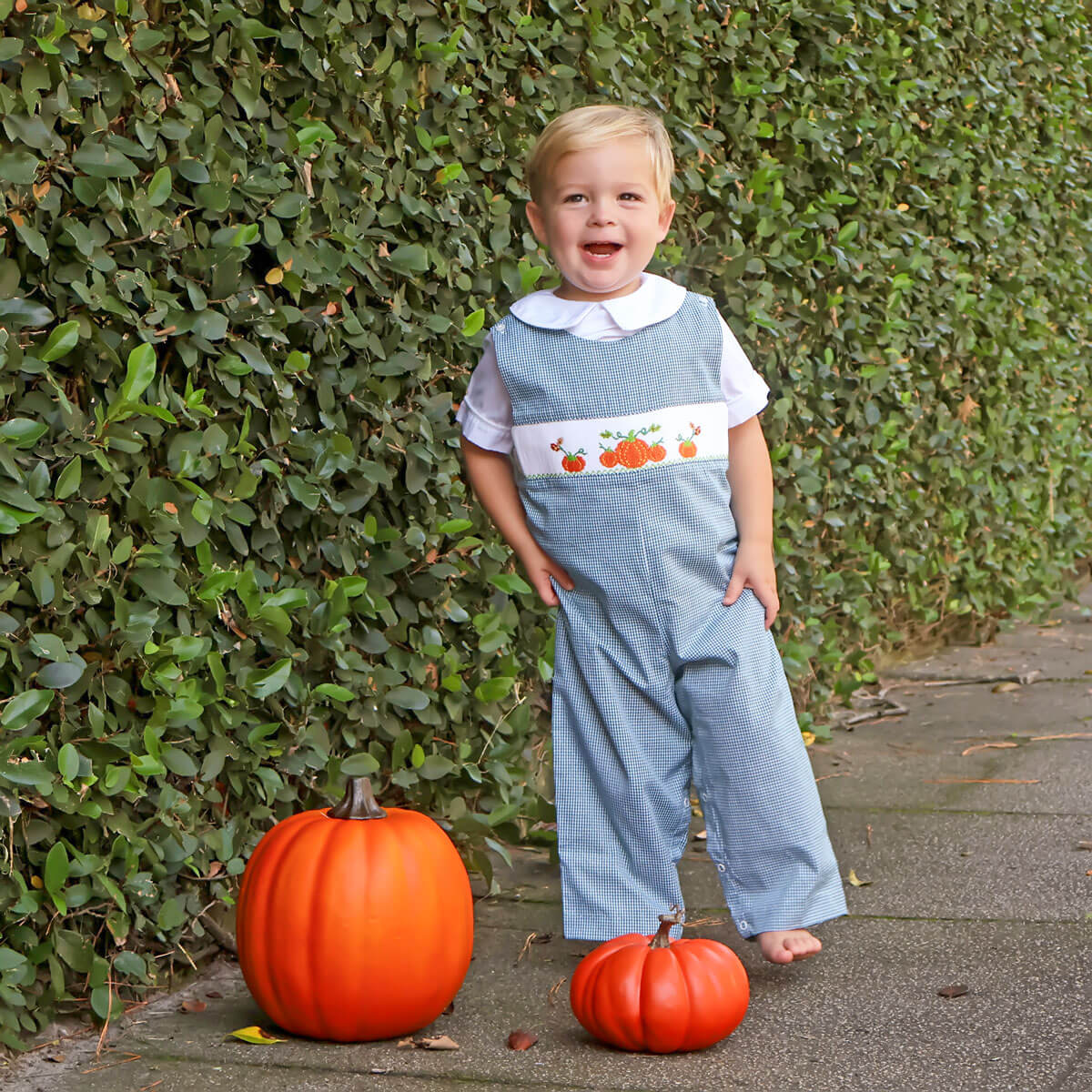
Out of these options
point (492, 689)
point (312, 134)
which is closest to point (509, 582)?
point (492, 689)

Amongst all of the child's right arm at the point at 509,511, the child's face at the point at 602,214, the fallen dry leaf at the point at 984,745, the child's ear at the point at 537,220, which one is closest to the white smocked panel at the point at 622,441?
the child's right arm at the point at 509,511

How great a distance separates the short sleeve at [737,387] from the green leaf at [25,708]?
1246 millimetres

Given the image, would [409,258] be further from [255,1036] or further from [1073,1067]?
[1073,1067]

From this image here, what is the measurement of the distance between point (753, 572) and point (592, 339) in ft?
1.65

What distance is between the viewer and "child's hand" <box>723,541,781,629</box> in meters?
2.57

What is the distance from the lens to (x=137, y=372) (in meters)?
2.22

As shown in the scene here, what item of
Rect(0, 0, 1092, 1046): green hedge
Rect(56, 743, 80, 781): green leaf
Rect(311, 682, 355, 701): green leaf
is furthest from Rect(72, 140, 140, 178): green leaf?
Rect(311, 682, 355, 701): green leaf

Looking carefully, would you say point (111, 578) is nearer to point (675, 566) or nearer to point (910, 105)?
point (675, 566)

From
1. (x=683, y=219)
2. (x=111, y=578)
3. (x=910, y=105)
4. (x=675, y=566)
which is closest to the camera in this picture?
(x=111, y=578)

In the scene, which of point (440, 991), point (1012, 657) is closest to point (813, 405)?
point (1012, 657)

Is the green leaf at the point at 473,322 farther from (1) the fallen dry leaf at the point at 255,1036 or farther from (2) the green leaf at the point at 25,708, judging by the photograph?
(1) the fallen dry leaf at the point at 255,1036

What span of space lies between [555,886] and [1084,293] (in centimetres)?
478

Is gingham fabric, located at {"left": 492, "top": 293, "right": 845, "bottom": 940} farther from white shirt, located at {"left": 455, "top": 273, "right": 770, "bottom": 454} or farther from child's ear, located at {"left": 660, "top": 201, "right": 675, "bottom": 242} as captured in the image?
child's ear, located at {"left": 660, "top": 201, "right": 675, "bottom": 242}

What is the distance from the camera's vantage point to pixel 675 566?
8.18 feet
